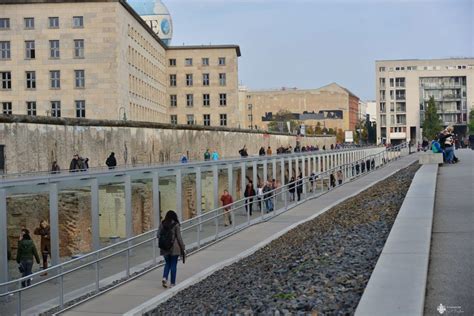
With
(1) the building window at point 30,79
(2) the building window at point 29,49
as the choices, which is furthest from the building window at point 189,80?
(2) the building window at point 29,49

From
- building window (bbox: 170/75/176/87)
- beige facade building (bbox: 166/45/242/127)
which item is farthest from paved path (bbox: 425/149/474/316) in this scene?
building window (bbox: 170/75/176/87)

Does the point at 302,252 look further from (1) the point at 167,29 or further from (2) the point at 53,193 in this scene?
(1) the point at 167,29

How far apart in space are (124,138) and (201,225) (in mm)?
18274

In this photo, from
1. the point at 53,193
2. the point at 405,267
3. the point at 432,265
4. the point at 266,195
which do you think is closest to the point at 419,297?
the point at 405,267

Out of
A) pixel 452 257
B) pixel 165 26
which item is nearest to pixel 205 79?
pixel 165 26

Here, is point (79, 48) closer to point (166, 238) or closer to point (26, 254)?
point (26, 254)

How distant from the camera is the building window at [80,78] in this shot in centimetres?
5756

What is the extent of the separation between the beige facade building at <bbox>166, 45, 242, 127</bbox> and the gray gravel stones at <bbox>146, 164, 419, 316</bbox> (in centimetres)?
7433

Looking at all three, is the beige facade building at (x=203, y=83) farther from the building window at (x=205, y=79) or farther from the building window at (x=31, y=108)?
the building window at (x=31, y=108)

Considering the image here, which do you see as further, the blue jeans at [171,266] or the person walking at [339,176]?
the person walking at [339,176]

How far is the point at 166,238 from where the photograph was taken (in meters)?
14.7

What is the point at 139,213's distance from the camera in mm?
20703

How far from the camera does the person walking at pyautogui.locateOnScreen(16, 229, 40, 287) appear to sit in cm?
1486

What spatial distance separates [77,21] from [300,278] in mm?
48503
